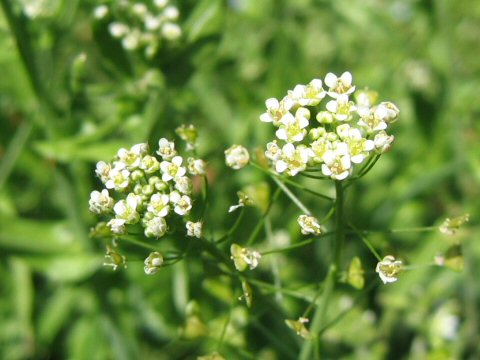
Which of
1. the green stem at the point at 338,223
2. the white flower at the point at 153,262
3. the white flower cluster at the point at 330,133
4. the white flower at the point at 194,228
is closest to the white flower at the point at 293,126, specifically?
the white flower cluster at the point at 330,133

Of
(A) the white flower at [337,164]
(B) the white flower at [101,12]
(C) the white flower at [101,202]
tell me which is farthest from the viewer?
(B) the white flower at [101,12]

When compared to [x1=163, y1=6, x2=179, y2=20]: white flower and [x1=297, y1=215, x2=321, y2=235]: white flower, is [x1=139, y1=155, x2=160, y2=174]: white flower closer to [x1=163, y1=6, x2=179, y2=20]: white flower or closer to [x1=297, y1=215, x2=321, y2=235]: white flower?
[x1=297, y1=215, x2=321, y2=235]: white flower

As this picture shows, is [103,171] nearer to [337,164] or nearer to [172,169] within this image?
[172,169]

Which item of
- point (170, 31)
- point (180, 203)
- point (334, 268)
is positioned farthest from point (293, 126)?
point (170, 31)

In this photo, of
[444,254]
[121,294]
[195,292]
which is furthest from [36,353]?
[444,254]

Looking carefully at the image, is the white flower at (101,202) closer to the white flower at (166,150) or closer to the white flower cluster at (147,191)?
the white flower cluster at (147,191)

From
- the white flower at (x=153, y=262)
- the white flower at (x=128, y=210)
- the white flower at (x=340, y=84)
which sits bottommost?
the white flower at (x=153, y=262)
